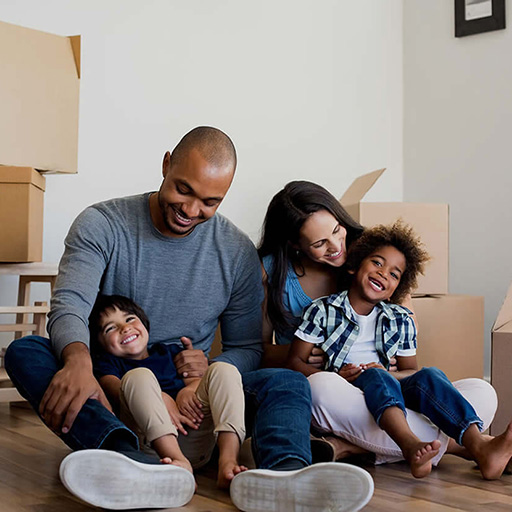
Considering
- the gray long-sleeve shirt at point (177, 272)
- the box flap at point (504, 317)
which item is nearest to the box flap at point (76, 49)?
the gray long-sleeve shirt at point (177, 272)

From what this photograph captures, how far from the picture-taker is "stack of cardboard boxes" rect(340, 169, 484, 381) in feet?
6.73

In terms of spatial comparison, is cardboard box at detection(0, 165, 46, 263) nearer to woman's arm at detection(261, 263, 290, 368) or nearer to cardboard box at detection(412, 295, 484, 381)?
woman's arm at detection(261, 263, 290, 368)

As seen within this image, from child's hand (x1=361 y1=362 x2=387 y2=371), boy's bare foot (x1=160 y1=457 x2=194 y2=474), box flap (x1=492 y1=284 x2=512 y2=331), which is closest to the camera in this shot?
boy's bare foot (x1=160 y1=457 x2=194 y2=474)

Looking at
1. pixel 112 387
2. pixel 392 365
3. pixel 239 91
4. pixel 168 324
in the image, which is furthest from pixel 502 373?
pixel 239 91

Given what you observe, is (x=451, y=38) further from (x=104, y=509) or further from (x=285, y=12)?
(x=104, y=509)

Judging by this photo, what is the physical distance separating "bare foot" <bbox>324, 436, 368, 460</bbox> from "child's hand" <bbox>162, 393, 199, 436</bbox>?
0.98 feet

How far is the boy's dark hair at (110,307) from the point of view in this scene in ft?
4.83

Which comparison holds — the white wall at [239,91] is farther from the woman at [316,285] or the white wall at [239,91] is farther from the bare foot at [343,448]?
the bare foot at [343,448]

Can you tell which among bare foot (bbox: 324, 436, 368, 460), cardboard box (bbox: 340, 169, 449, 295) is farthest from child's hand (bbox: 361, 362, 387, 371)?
cardboard box (bbox: 340, 169, 449, 295)

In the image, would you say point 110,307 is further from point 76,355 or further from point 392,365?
point 392,365

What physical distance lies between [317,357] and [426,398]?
26 centimetres

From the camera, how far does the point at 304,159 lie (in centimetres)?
298

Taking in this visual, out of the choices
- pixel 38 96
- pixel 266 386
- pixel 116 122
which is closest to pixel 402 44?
pixel 116 122

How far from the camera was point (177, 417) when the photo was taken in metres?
1.33
